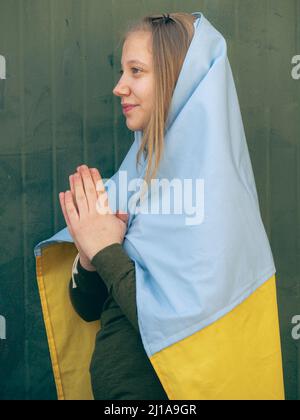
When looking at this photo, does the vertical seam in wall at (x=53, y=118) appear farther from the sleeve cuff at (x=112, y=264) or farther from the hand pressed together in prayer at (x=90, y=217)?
the sleeve cuff at (x=112, y=264)

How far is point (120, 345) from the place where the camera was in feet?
5.12

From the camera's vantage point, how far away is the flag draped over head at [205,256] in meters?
1.47

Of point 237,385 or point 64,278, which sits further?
point 64,278

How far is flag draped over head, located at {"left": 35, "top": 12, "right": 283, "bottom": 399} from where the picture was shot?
4.82ft

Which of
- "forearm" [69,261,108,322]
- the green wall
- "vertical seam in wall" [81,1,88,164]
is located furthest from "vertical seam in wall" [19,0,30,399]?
"forearm" [69,261,108,322]

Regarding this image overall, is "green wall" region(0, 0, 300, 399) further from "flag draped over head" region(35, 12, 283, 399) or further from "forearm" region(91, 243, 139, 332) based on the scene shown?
"forearm" region(91, 243, 139, 332)

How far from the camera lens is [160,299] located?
4.91ft

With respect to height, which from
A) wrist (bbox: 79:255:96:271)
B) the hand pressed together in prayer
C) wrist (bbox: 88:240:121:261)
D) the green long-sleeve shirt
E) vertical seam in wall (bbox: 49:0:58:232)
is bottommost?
the green long-sleeve shirt

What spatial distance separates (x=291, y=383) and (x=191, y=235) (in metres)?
1.15

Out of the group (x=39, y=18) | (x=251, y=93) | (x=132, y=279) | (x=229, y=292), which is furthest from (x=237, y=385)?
(x=39, y=18)

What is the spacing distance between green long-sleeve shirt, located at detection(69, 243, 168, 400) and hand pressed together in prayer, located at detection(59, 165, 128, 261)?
36mm

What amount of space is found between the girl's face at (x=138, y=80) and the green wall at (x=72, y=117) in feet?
1.99

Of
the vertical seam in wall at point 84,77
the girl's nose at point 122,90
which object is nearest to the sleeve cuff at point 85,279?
the girl's nose at point 122,90

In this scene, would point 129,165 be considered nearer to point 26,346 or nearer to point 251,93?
point 251,93
